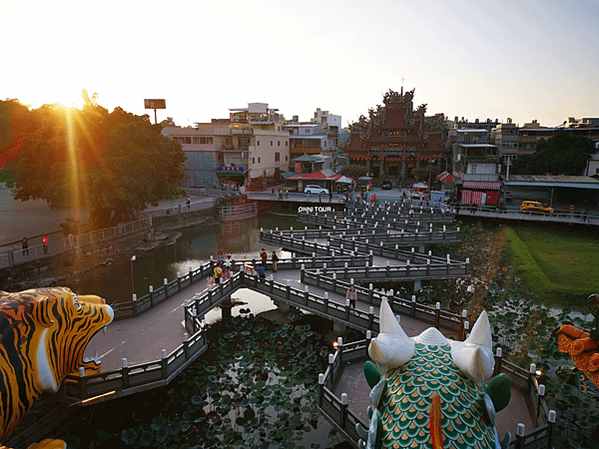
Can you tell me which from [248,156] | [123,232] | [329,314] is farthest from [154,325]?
[248,156]

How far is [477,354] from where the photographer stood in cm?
715

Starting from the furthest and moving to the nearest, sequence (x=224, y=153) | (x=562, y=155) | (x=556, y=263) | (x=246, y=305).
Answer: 1. (x=224, y=153)
2. (x=562, y=155)
3. (x=556, y=263)
4. (x=246, y=305)

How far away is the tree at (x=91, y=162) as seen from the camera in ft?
93.6

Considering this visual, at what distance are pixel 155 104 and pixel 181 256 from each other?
2949cm

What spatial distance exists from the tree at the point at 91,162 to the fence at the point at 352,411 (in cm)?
2095

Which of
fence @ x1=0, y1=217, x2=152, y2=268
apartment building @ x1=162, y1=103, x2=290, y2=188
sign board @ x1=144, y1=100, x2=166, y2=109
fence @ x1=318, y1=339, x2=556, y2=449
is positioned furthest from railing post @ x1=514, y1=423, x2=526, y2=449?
sign board @ x1=144, y1=100, x2=166, y2=109

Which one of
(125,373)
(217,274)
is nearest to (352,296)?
(217,274)

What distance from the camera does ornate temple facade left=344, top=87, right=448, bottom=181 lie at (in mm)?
59656

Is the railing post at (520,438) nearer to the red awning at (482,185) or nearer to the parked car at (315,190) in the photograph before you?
the red awning at (482,185)

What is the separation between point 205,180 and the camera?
57.2m

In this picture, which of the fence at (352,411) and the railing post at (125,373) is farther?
the railing post at (125,373)

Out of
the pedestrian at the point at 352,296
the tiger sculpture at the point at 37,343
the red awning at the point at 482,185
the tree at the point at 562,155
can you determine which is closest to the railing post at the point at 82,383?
the tiger sculpture at the point at 37,343

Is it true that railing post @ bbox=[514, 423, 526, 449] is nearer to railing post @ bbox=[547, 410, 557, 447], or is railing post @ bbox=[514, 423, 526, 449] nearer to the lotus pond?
railing post @ bbox=[547, 410, 557, 447]

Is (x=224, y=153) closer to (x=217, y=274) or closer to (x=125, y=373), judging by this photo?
(x=217, y=274)
